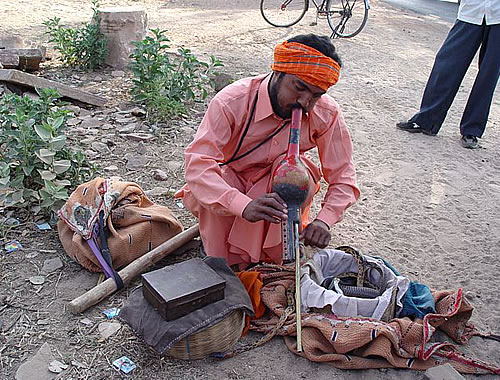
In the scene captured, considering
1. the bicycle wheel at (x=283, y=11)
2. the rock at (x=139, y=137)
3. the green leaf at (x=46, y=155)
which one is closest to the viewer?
the green leaf at (x=46, y=155)

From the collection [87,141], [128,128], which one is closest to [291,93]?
[87,141]

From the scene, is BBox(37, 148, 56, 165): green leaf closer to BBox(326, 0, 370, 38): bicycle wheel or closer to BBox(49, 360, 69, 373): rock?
BBox(49, 360, 69, 373): rock

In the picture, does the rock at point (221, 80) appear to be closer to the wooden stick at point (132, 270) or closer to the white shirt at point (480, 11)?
the white shirt at point (480, 11)

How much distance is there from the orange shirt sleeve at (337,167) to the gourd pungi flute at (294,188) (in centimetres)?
30

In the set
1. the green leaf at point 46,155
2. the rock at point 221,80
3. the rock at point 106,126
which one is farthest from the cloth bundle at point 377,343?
the rock at point 221,80

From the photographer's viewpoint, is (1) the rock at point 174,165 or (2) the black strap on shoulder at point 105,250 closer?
(2) the black strap on shoulder at point 105,250

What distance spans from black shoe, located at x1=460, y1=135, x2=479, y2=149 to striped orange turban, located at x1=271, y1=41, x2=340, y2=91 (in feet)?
9.28

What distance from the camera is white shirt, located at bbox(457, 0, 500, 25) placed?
429cm

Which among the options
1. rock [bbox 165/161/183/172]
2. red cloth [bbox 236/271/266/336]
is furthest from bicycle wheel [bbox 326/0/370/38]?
red cloth [bbox 236/271/266/336]

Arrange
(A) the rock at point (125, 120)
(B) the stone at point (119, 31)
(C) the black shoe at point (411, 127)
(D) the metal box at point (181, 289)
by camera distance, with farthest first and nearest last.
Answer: (B) the stone at point (119, 31) < (C) the black shoe at point (411, 127) < (A) the rock at point (125, 120) < (D) the metal box at point (181, 289)

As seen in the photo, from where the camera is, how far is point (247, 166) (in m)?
2.64

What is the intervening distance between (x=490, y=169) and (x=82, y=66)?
4.08 m

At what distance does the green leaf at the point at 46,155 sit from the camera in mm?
2992

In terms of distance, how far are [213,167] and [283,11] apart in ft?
25.9
